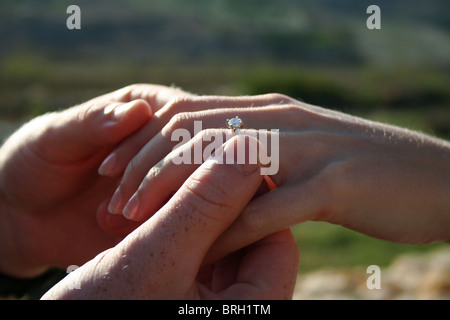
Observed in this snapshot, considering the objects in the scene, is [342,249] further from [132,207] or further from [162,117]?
[132,207]

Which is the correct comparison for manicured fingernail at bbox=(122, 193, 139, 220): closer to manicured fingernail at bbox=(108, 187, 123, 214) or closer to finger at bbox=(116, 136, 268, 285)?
manicured fingernail at bbox=(108, 187, 123, 214)

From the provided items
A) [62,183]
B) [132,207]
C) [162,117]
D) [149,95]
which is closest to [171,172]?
[132,207]

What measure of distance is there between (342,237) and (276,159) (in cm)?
599

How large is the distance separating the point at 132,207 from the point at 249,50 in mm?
22159

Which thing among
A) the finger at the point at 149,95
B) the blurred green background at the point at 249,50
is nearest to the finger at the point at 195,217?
→ the finger at the point at 149,95

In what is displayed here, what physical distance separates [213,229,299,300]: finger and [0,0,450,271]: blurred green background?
1330cm

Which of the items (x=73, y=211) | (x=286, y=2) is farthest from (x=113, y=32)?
(x=73, y=211)

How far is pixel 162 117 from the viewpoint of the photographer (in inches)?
82.2

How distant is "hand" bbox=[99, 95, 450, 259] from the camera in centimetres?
172

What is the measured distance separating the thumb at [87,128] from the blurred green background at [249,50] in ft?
40.9

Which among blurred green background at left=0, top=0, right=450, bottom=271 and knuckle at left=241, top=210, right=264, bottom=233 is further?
blurred green background at left=0, top=0, right=450, bottom=271

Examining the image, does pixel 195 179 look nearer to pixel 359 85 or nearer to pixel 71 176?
pixel 71 176

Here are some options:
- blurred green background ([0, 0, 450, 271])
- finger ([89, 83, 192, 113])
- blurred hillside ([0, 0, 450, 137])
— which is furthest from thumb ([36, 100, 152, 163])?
blurred hillside ([0, 0, 450, 137])

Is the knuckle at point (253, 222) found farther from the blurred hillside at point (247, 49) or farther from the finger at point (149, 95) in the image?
the blurred hillside at point (247, 49)
